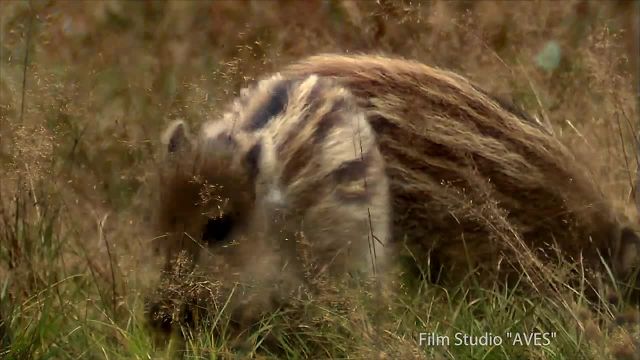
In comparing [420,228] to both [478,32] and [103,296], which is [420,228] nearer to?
[478,32]

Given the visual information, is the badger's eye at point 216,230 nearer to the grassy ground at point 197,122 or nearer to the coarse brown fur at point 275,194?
the coarse brown fur at point 275,194

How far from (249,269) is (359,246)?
43 centimetres

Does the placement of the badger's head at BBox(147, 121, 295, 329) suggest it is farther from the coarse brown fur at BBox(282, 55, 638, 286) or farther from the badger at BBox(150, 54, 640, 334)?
the coarse brown fur at BBox(282, 55, 638, 286)

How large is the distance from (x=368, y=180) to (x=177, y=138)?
0.67 metres

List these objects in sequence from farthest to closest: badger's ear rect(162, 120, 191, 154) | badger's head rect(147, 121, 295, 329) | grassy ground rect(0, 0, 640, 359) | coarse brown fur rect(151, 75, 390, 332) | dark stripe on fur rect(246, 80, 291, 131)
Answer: dark stripe on fur rect(246, 80, 291, 131)
badger's ear rect(162, 120, 191, 154)
coarse brown fur rect(151, 75, 390, 332)
badger's head rect(147, 121, 295, 329)
grassy ground rect(0, 0, 640, 359)

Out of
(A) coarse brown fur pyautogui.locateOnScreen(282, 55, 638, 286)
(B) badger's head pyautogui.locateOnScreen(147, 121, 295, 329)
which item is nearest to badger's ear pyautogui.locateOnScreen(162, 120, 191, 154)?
(B) badger's head pyautogui.locateOnScreen(147, 121, 295, 329)

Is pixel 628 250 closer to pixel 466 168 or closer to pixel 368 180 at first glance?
pixel 466 168

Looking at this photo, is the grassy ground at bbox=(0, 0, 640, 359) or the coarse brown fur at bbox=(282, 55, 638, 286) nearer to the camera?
the grassy ground at bbox=(0, 0, 640, 359)

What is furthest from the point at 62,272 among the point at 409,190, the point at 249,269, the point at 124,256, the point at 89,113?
the point at 409,190

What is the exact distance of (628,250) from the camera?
12.2 ft

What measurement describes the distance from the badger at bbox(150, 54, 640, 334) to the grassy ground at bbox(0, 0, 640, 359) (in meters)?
0.12

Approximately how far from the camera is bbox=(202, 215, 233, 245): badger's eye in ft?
11.0

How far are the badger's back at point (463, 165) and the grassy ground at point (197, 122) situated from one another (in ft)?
0.49

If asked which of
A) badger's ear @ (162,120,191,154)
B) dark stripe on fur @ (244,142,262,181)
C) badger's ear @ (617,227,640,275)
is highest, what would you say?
badger's ear @ (162,120,191,154)
